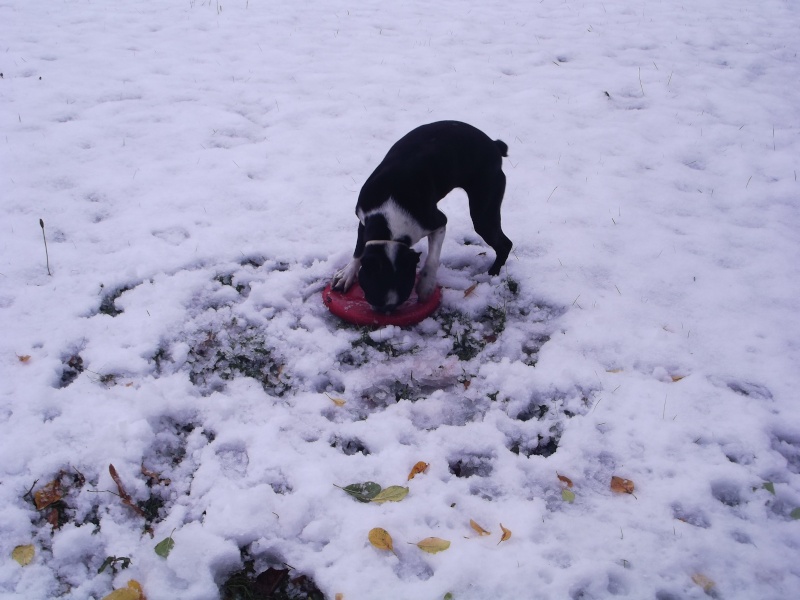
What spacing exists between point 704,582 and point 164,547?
2.26 metres

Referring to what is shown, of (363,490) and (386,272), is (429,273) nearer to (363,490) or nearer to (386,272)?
(386,272)

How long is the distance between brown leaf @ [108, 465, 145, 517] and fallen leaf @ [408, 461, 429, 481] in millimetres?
1255

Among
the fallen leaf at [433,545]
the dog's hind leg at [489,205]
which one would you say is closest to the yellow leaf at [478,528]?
the fallen leaf at [433,545]

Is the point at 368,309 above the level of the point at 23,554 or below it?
above

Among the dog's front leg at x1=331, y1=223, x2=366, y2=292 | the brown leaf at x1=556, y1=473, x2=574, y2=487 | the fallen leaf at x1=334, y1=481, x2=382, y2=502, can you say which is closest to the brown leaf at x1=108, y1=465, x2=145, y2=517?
the fallen leaf at x1=334, y1=481, x2=382, y2=502

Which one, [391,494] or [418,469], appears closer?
[391,494]

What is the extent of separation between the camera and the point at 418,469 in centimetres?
282

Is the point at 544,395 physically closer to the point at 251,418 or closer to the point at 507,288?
the point at 507,288

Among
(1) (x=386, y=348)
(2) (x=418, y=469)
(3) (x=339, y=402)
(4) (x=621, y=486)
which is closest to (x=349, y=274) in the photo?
(1) (x=386, y=348)

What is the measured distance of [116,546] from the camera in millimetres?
2469

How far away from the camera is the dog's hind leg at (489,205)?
3.91 metres

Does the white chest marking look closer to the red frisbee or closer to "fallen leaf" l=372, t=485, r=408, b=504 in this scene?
the red frisbee

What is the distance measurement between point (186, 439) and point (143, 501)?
0.39 m

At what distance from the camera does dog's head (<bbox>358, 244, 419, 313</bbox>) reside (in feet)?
11.3
